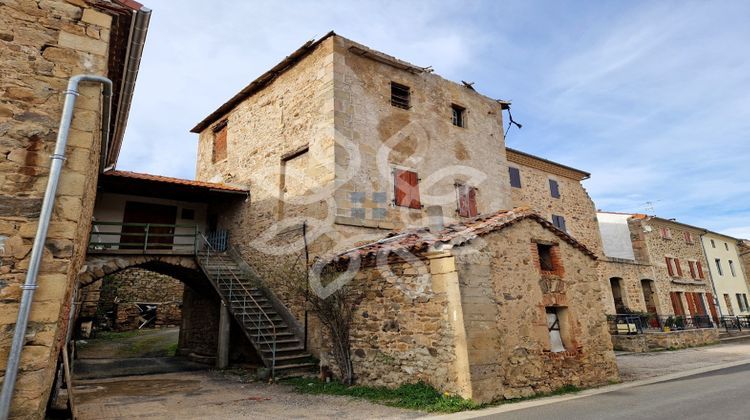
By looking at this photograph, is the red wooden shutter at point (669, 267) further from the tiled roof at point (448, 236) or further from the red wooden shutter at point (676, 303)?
the tiled roof at point (448, 236)

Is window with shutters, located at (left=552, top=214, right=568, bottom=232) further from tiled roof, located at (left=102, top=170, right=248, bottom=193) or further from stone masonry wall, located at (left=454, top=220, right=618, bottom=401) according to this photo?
tiled roof, located at (left=102, top=170, right=248, bottom=193)

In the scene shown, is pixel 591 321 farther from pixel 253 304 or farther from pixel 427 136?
pixel 253 304

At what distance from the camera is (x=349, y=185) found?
1073 cm

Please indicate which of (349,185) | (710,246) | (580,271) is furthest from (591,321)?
(710,246)

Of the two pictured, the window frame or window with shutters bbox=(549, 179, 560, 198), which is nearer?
the window frame

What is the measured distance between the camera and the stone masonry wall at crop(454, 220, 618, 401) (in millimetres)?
6750

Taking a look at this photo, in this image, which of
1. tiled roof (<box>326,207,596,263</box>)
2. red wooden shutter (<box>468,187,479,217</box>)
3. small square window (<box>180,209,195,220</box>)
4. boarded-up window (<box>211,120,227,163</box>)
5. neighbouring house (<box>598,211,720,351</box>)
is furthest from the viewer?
neighbouring house (<box>598,211,720,351</box>)

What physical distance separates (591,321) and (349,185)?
630 centimetres

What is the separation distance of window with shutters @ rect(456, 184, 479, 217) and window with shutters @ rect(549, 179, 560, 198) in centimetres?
838

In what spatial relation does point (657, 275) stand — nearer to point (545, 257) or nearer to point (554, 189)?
point (554, 189)

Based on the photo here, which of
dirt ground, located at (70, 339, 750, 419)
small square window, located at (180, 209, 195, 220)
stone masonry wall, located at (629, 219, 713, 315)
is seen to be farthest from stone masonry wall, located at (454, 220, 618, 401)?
stone masonry wall, located at (629, 219, 713, 315)

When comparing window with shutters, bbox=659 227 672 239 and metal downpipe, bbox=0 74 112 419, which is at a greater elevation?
window with shutters, bbox=659 227 672 239

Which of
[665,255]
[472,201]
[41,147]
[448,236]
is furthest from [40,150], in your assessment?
[665,255]

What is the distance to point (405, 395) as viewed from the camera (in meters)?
6.84
